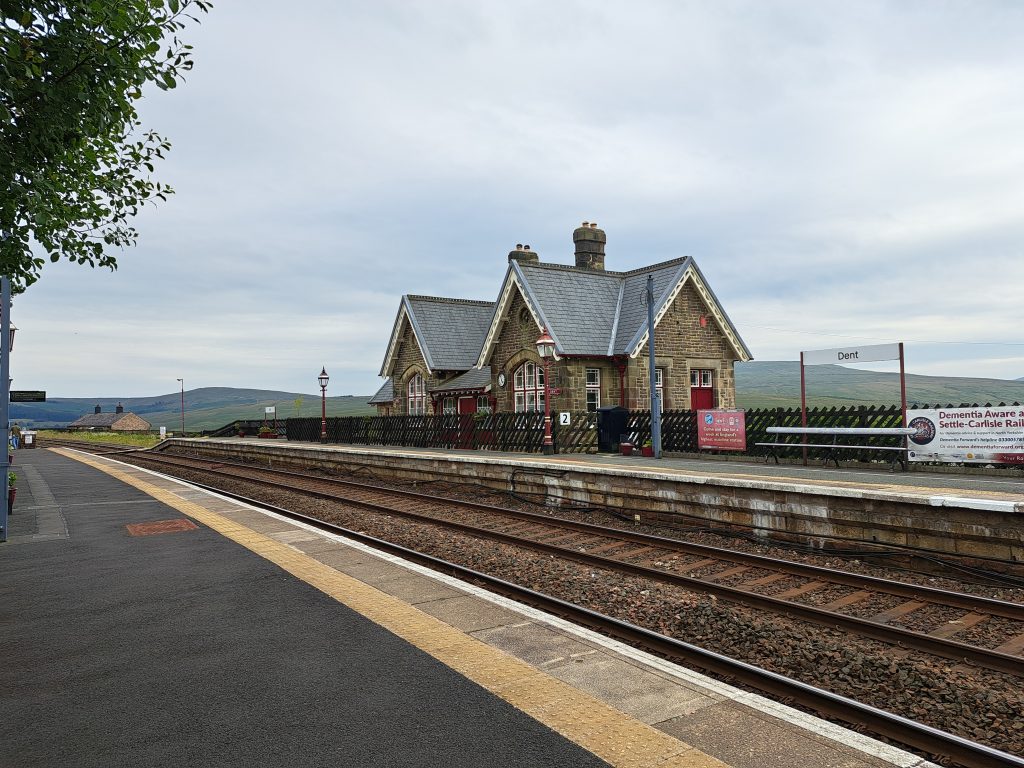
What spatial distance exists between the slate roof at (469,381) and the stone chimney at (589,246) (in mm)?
7429

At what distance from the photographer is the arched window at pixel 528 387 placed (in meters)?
26.6

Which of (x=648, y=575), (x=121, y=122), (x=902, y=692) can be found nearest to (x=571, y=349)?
(x=648, y=575)

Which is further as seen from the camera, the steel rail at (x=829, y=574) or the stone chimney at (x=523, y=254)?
the stone chimney at (x=523, y=254)

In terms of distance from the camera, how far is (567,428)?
22562 millimetres

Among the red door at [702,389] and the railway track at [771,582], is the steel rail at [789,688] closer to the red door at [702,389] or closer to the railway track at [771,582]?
the railway track at [771,582]

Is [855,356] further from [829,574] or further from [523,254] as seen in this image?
[523,254]

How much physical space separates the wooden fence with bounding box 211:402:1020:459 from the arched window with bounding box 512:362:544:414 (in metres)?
2.17

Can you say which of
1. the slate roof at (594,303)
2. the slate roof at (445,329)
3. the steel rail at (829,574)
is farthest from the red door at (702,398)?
the steel rail at (829,574)

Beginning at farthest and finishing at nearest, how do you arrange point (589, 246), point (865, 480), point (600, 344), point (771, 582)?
point (589, 246), point (600, 344), point (865, 480), point (771, 582)

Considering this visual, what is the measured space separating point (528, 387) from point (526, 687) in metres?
22.8

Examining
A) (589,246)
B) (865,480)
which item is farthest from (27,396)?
(589,246)

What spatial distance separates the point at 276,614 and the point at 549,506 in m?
9.63

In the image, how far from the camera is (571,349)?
25078mm

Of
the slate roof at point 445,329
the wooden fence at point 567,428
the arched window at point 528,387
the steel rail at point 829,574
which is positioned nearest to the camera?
the steel rail at point 829,574
